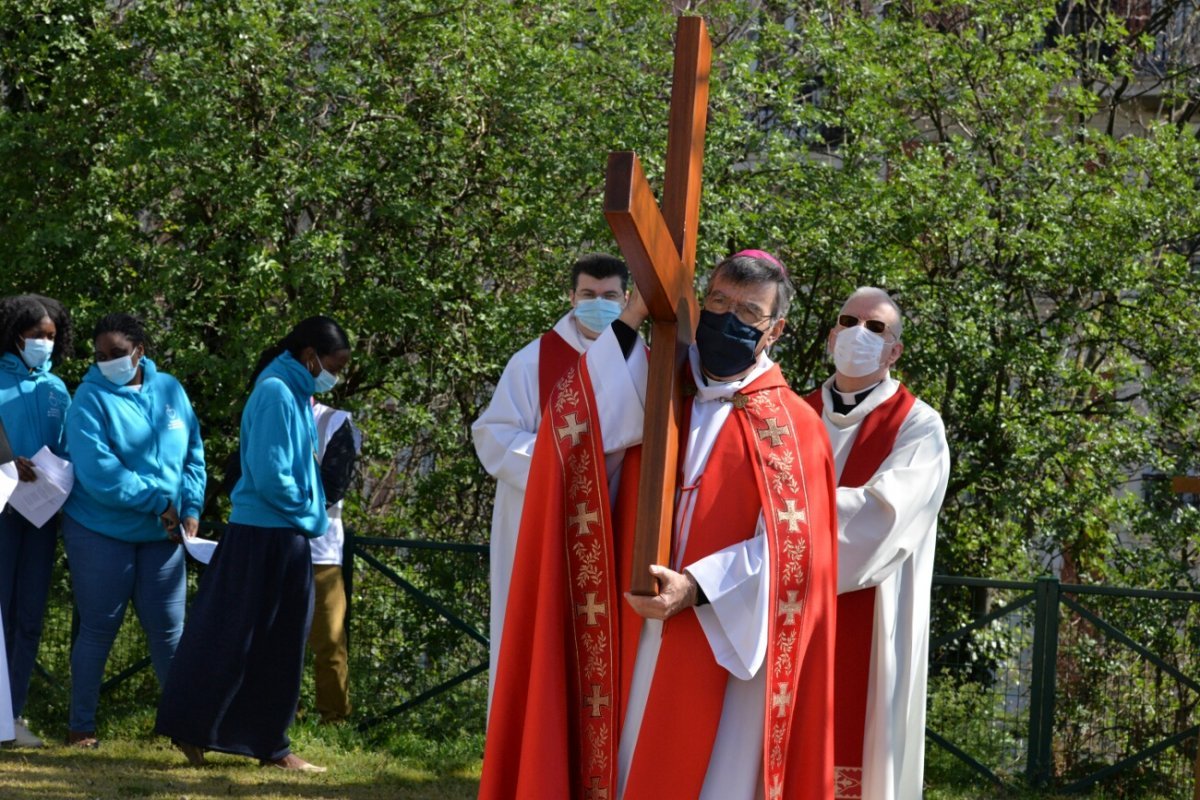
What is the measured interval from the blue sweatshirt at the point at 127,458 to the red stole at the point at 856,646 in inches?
138

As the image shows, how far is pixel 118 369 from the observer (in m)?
7.61

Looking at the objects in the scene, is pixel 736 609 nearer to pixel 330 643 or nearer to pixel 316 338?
pixel 316 338

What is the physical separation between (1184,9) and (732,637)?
40.5 ft

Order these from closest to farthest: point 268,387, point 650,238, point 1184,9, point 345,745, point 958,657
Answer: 1. point 650,238
2. point 268,387
3. point 345,745
4. point 958,657
5. point 1184,9

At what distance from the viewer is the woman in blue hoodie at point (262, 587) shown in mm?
7227

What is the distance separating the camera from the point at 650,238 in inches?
145

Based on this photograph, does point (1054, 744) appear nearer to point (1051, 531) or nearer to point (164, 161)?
point (1051, 531)

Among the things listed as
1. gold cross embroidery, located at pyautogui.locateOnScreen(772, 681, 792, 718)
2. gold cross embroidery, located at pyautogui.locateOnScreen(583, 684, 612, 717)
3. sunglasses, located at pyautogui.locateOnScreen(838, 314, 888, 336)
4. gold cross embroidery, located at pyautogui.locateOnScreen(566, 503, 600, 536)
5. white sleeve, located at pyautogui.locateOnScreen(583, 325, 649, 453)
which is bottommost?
gold cross embroidery, located at pyautogui.locateOnScreen(583, 684, 612, 717)

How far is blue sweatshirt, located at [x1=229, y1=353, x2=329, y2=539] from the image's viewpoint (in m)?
7.20

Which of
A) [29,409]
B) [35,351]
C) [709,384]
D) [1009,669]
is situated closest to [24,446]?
[29,409]

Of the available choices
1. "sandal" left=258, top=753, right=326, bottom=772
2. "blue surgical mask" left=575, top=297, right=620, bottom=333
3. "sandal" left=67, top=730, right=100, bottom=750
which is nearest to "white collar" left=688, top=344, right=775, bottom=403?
"blue surgical mask" left=575, top=297, right=620, bottom=333

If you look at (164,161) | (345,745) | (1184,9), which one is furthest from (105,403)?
(1184,9)

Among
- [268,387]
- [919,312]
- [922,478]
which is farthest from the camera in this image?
[919,312]

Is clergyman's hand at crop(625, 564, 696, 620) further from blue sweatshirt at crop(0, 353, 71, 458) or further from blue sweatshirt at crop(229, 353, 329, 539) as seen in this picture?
blue sweatshirt at crop(0, 353, 71, 458)
